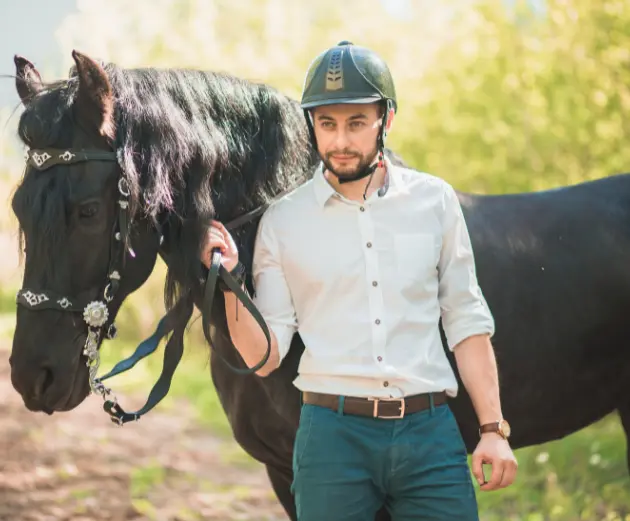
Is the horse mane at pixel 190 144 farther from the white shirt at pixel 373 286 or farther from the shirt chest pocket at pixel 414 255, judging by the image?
the shirt chest pocket at pixel 414 255

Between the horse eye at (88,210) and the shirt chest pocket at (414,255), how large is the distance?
85cm

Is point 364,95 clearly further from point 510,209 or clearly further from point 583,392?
point 583,392

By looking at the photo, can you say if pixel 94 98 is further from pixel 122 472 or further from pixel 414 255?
pixel 122 472

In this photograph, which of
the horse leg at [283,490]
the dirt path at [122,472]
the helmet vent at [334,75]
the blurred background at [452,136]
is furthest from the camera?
the dirt path at [122,472]

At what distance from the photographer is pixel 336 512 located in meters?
2.50

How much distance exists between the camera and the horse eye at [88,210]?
269cm

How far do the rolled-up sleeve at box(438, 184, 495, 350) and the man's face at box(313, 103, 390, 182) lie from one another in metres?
0.29

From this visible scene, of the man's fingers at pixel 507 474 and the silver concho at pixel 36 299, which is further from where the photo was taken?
the silver concho at pixel 36 299

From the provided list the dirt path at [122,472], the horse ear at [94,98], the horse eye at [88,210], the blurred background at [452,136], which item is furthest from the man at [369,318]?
the dirt path at [122,472]

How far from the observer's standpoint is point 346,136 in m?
2.63

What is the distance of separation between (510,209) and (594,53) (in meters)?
3.00

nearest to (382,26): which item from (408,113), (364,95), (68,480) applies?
(408,113)

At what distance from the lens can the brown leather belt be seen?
2533 mm

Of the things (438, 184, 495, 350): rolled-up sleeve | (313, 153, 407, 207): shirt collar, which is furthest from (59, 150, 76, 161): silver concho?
(438, 184, 495, 350): rolled-up sleeve
